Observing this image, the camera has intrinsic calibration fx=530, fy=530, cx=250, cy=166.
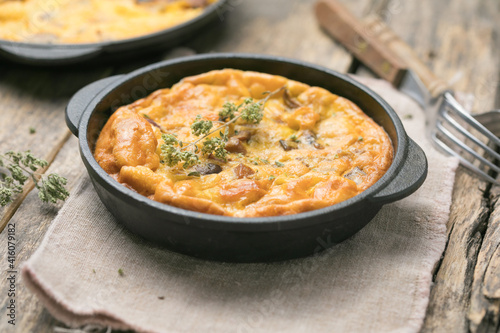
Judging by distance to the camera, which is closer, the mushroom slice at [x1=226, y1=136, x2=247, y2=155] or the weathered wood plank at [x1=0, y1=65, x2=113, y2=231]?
the mushroom slice at [x1=226, y1=136, x2=247, y2=155]

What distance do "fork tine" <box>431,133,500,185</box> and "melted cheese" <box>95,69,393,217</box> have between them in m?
0.70

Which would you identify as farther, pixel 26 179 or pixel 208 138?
pixel 26 179

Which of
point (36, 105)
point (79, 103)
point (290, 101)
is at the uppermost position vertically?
point (290, 101)

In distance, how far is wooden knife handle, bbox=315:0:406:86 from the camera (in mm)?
4172

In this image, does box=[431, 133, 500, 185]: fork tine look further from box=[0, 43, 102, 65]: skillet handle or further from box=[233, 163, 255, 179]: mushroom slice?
box=[0, 43, 102, 65]: skillet handle

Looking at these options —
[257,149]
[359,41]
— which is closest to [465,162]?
[257,149]

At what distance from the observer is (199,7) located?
187 inches

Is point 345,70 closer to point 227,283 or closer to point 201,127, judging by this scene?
point 201,127

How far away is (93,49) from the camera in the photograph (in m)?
3.90

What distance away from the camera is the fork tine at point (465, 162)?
3350 mm

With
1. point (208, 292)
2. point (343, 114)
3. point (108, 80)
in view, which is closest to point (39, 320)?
point (208, 292)

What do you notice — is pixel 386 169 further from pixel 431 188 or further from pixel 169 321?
pixel 169 321

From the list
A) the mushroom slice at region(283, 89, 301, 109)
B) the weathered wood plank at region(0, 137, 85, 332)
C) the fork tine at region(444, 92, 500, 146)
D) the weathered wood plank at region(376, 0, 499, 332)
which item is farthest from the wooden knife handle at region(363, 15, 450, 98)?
the weathered wood plank at region(0, 137, 85, 332)

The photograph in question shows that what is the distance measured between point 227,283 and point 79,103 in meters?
1.39
